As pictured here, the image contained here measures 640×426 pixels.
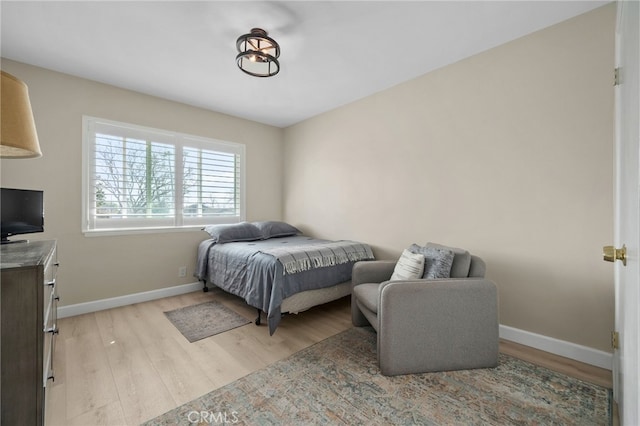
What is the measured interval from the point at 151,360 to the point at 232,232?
172cm

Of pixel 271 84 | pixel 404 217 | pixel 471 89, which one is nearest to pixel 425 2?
pixel 471 89

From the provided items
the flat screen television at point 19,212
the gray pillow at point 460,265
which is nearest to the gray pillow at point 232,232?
the flat screen television at point 19,212

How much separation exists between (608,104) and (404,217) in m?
1.74

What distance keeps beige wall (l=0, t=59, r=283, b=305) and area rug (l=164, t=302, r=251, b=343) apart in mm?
705

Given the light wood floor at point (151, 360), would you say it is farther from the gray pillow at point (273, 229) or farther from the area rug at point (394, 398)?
the gray pillow at point (273, 229)

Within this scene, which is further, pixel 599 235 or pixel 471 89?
pixel 471 89

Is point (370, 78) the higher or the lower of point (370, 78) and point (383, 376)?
the higher

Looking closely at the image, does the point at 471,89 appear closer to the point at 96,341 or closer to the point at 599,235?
the point at 599,235

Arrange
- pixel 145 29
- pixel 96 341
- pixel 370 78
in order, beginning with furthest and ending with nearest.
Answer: pixel 370 78 → pixel 96 341 → pixel 145 29

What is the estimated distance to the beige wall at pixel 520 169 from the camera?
1915mm

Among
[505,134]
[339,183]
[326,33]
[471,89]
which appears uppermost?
[326,33]

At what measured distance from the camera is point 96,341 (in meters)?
2.28

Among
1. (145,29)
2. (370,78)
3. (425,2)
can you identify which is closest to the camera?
(425,2)

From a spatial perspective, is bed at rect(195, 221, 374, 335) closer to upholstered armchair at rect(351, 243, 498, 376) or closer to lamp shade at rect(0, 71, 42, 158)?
upholstered armchair at rect(351, 243, 498, 376)
